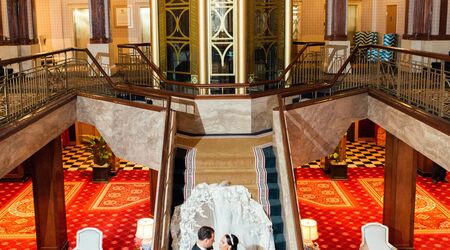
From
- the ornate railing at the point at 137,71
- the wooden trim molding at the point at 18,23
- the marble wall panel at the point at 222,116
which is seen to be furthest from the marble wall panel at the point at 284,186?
the wooden trim molding at the point at 18,23

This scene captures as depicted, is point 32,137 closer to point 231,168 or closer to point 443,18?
point 231,168

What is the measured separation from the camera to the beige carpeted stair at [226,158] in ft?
27.4

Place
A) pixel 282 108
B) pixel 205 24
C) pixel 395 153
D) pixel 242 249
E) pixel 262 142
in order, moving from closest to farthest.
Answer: pixel 242 249, pixel 282 108, pixel 262 142, pixel 205 24, pixel 395 153

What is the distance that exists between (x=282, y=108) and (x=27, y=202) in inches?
359

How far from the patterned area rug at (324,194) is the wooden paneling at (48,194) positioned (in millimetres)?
6055

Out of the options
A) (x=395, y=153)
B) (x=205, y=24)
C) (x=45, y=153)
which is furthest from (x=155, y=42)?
(x=395, y=153)

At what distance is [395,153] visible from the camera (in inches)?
459

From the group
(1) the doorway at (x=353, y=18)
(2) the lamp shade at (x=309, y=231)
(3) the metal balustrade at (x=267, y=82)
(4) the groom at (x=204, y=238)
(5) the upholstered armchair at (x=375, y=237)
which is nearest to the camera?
(4) the groom at (x=204, y=238)

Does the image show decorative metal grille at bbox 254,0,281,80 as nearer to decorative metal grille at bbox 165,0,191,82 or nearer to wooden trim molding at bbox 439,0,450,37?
decorative metal grille at bbox 165,0,191,82

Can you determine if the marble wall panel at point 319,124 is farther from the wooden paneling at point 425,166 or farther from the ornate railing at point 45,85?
the wooden paneling at point 425,166

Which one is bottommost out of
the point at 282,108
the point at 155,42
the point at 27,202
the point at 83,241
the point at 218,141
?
the point at 27,202

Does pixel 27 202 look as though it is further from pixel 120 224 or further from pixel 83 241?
pixel 83 241

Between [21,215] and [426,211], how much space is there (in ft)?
30.4

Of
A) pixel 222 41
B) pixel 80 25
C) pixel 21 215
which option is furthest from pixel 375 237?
pixel 80 25
